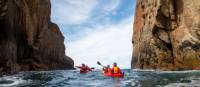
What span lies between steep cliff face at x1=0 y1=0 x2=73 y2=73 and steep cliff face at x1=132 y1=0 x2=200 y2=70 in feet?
63.1

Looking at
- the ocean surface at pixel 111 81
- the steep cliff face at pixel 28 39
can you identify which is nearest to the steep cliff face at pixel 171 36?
the ocean surface at pixel 111 81

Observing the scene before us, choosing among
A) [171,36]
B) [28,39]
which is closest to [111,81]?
[171,36]

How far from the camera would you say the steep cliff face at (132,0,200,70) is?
4725 centimetres

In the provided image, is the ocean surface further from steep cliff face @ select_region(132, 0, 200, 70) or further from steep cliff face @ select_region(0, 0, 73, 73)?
steep cliff face @ select_region(132, 0, 200, 70)

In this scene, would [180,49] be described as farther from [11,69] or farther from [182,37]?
[11,69]

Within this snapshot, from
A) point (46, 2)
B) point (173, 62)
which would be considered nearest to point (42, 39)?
point (46, 2)

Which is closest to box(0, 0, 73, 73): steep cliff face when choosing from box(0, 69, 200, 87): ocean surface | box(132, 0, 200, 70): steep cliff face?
box(0, 69, 200, 87): ocean surface

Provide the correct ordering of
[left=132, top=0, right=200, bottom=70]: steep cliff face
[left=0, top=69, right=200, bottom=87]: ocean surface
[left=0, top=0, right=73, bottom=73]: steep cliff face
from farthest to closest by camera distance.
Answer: [left=132, top=0, right=200, bottom=70]: steep cliff face, [left=0, top=0, right=73, bottom=73]: steep cliff face, [left=0, top=69, right=200, bottom=87]: ocean surface

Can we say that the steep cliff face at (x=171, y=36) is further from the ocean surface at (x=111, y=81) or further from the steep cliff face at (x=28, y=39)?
the steep cliff face at (x=28, y=39)

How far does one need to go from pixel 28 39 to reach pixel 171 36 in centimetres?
2276

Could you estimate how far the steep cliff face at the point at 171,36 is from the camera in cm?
4725

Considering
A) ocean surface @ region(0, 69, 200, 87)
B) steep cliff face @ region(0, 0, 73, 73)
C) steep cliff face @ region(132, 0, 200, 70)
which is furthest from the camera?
steep cliff face @ region(132, 0, 200, 70)

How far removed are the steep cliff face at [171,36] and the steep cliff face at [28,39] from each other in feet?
63.1

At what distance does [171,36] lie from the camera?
53.6 metres
